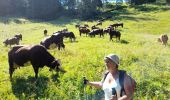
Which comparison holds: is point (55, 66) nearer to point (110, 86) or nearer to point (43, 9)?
point (110, 86)

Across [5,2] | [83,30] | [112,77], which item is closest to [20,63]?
[112,77]

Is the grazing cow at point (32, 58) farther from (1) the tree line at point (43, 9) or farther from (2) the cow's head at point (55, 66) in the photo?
(1) the tree line at point (43, 9)

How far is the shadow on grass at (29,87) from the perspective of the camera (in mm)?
15718

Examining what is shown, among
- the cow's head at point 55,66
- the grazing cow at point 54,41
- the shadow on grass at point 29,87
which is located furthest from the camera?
the grazing cow at point 54,41

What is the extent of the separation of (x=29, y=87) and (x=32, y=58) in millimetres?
1773

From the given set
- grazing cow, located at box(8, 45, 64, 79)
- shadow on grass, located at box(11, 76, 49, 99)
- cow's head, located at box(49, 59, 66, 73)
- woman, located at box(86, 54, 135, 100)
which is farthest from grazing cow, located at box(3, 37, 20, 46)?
woman, located at box(86, 54, 135, 100)

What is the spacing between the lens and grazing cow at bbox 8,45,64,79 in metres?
18.0

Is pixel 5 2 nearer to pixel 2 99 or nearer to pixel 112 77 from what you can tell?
pixel 2 99

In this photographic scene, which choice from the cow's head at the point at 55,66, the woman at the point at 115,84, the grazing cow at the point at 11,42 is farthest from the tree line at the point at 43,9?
the woman at the point at 115,84

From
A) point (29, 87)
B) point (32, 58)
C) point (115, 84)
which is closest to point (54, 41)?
point (32, 58)

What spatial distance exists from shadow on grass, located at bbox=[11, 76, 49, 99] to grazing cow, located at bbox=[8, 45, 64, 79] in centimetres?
52

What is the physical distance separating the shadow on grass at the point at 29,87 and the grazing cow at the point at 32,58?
1.69ft

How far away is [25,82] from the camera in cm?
1753

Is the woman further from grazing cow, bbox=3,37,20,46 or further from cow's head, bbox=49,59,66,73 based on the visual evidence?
grazing cow, bbox=3,37,20,46
